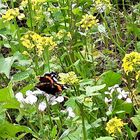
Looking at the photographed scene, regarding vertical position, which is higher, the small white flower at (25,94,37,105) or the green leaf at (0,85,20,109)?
the green leaf at (0,85,20,109)

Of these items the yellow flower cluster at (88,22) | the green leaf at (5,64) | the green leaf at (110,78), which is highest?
the yellow flower cluster at (88,22)

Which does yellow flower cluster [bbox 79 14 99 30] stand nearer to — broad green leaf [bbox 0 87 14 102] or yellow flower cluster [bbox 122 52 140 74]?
yellow flower cluster [bbox 122 52 140 74]

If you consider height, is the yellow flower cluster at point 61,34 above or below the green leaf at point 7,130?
above

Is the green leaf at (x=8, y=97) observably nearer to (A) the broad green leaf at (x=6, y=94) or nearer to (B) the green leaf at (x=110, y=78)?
(A) the broad green leaf at (x=6, y=94)

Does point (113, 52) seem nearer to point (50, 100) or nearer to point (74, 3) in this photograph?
point (74, 3)

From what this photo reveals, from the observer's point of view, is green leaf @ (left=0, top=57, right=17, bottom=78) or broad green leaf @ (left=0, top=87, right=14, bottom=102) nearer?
broad green leaf @ (left=0, top=87, right=14, bottom=102)

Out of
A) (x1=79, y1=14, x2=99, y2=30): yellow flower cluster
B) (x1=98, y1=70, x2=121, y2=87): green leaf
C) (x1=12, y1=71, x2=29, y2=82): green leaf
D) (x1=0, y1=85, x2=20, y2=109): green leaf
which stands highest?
(x1=0, y1=85, x2=20, y2=109): green leaf

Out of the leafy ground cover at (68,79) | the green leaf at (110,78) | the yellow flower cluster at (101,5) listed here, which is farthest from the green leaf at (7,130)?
the yellow flower cluster at (101,5)

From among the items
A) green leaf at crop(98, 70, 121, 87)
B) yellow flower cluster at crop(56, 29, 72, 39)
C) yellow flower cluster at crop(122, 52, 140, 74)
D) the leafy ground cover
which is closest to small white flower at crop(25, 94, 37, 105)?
the leafy ground cover

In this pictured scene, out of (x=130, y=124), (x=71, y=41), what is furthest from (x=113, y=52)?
(x=130, y=124)
